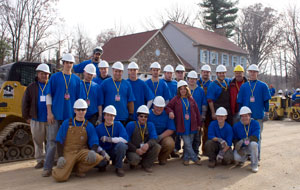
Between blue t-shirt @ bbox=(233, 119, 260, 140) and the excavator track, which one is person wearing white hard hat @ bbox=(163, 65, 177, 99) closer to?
blue t-shirt @ bbox=(233, 119, 260, 140)

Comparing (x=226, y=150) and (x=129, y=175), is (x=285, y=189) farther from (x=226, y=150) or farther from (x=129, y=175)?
(x=129, y=175)

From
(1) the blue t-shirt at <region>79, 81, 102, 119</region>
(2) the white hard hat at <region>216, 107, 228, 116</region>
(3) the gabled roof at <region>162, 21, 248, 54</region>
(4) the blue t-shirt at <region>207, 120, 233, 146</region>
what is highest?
(3) the gabled roof at <region>162, 21, 248, 54</region>

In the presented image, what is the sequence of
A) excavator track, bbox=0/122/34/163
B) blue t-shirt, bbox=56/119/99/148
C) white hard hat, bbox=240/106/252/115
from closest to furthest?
blue t-shirt, bbox=56/119/99/148 < white hard hat, bbox=240/106/252/115 < excavator track, bbox=0/122/34/163

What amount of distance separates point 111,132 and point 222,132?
8.24 ft

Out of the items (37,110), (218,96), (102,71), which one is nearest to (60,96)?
(37,110)

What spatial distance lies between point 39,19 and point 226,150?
2169 centimetres

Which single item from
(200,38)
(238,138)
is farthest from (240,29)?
(238,138)

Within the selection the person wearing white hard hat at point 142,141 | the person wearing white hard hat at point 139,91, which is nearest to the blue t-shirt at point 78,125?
the person wearing white hard hat at point 142,141

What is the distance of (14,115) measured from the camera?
24.0ft

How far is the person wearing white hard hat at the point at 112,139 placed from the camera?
5676 millimetres

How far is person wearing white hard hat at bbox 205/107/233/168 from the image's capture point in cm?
633

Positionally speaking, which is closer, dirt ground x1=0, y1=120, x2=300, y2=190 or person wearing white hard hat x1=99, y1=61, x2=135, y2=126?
dirt ground x1=0, y1=120, x2=300, y2=190

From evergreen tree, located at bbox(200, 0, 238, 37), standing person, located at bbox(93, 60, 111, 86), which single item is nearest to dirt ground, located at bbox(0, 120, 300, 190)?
Result: standing person, located at bbox(93, 60, 111, 86)

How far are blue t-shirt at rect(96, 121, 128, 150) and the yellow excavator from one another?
256cm
